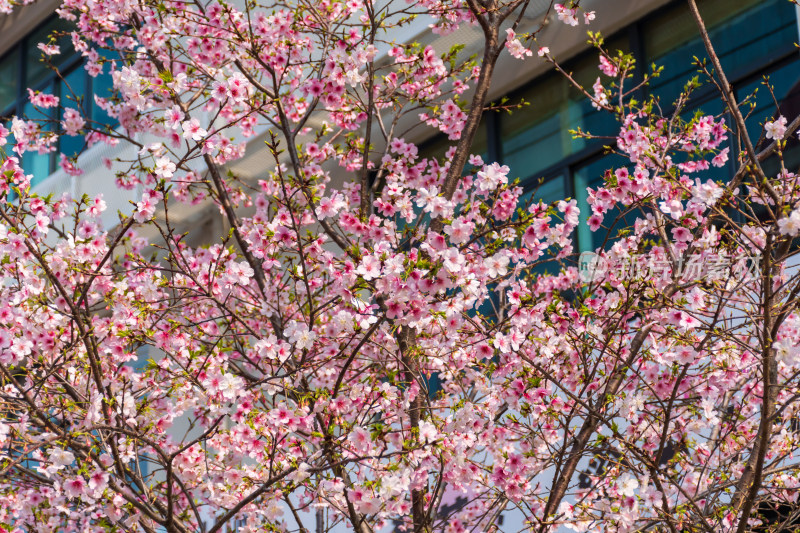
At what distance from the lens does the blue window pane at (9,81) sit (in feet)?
50.7

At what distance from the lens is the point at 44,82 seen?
14883 millimetres

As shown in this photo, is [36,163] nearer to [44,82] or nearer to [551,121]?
[44,82]

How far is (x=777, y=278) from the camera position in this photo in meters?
4.43

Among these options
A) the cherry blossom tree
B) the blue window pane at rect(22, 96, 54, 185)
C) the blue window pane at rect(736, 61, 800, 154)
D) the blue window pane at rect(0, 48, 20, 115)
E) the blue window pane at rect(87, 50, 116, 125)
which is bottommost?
the cherry blossom tree

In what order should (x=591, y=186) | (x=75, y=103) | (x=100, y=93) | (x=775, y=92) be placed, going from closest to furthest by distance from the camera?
(x=775, y=92), (x=591, y=186), (x=100, y=93), (x=75, y=103)

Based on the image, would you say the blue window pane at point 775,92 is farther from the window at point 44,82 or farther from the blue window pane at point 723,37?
the window at point 44,82

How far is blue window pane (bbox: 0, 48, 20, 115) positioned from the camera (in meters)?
15.5

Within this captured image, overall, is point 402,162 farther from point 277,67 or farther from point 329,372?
point 329,372

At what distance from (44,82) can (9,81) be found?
1259 millimetres

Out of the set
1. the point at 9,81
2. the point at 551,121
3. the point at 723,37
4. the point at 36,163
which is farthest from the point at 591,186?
the point at 9,81

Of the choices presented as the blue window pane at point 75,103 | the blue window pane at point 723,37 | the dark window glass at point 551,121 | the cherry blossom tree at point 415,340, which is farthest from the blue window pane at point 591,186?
Answer: the blue window pane at point 75,103

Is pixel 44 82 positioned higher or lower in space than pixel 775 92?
higher

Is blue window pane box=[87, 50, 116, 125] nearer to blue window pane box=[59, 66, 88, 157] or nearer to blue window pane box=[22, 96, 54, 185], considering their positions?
blue window pane box=[59, 66, 88, 157]

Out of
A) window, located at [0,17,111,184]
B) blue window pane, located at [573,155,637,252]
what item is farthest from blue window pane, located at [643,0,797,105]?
window, located at [0,17,111,184]
